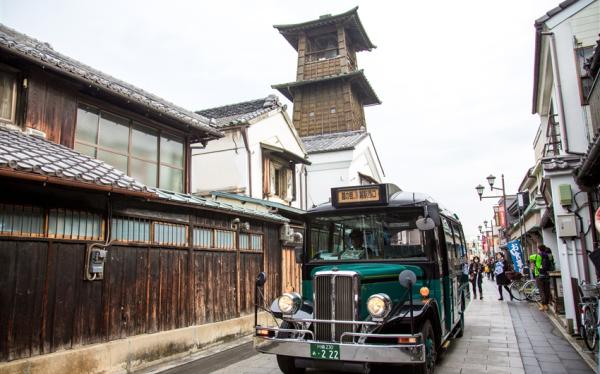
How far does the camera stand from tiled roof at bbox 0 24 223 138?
7.77m

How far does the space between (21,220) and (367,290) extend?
5341mm

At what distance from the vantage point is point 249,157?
16.8 meters

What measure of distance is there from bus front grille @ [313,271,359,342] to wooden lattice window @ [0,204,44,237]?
4485mm

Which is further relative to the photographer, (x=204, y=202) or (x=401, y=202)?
(x=204, y=202)

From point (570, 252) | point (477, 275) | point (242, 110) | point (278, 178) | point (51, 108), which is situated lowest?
point (477, 275)

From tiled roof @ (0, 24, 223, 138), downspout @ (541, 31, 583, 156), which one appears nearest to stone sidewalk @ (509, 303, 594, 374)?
downspout @ (541, 31, 583, 156)

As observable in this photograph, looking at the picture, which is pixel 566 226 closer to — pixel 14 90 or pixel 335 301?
pixel 335 301

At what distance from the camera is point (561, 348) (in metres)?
8.72

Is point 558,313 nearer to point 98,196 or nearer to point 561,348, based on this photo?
point 561,348

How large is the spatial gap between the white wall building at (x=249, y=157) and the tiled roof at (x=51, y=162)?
9177 millimetres

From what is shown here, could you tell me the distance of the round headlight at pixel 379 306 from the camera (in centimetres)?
536

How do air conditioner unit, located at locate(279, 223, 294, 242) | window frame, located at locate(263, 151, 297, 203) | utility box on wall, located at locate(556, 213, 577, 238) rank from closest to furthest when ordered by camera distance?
utility box on wall, located at locate(556, 213, 577, 238) → air conditioner unit, located at locate(279, 223, 294, 242) → window frame, located at locate(263, 151, 297, 203)

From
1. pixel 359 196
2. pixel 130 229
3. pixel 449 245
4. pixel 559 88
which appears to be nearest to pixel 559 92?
pixel 559 88

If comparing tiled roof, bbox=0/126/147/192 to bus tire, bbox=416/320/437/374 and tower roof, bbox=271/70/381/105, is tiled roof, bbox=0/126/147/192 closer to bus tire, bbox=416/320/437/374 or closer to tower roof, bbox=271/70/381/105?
bus tire, bbox=416/320/437/374
